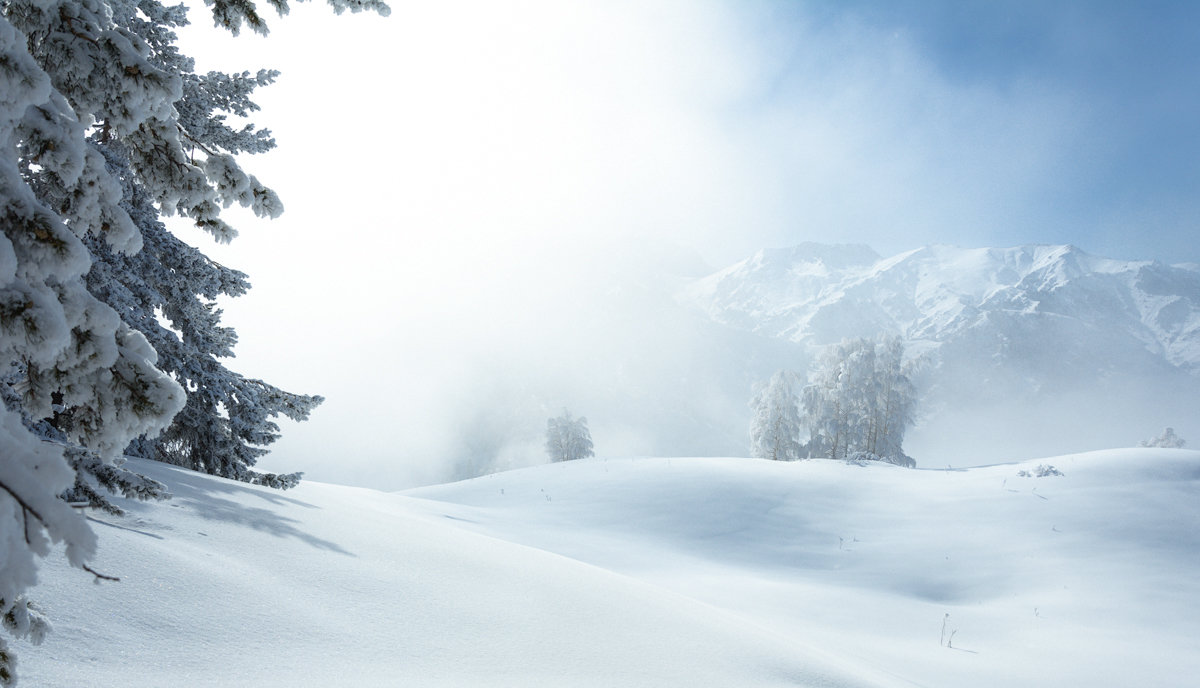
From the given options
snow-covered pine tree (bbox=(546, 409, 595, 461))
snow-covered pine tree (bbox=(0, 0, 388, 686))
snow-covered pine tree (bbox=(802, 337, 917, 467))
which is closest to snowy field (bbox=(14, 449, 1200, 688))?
snow-covered pine tree (bbox=(0, 0, 388, 686))

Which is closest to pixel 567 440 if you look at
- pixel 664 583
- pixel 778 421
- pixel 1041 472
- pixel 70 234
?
pixel 778 421

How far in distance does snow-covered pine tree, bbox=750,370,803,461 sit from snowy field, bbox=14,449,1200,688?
82.9 ft

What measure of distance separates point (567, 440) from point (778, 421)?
18.2m

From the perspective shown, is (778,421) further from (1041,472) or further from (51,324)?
(51,324)

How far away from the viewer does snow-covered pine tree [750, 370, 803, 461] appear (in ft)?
150

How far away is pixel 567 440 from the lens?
5153 cm

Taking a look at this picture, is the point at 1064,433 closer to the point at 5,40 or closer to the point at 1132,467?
the point at 1132,467

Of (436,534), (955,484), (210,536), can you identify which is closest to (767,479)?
(955,484)

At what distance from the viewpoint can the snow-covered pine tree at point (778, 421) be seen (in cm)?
4578

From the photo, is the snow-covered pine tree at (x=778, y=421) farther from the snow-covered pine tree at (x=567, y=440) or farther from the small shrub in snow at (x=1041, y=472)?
the small shrub in snow at (x=1041, y=472)

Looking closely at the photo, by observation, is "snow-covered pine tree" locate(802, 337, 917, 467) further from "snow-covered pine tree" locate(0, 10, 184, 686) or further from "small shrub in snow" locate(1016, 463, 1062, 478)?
→ "snow-covered pine tree" locate(0, 10, 184, 686)

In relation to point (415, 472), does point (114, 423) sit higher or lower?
higher

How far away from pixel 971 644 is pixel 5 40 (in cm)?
1203

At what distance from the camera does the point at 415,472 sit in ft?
348
